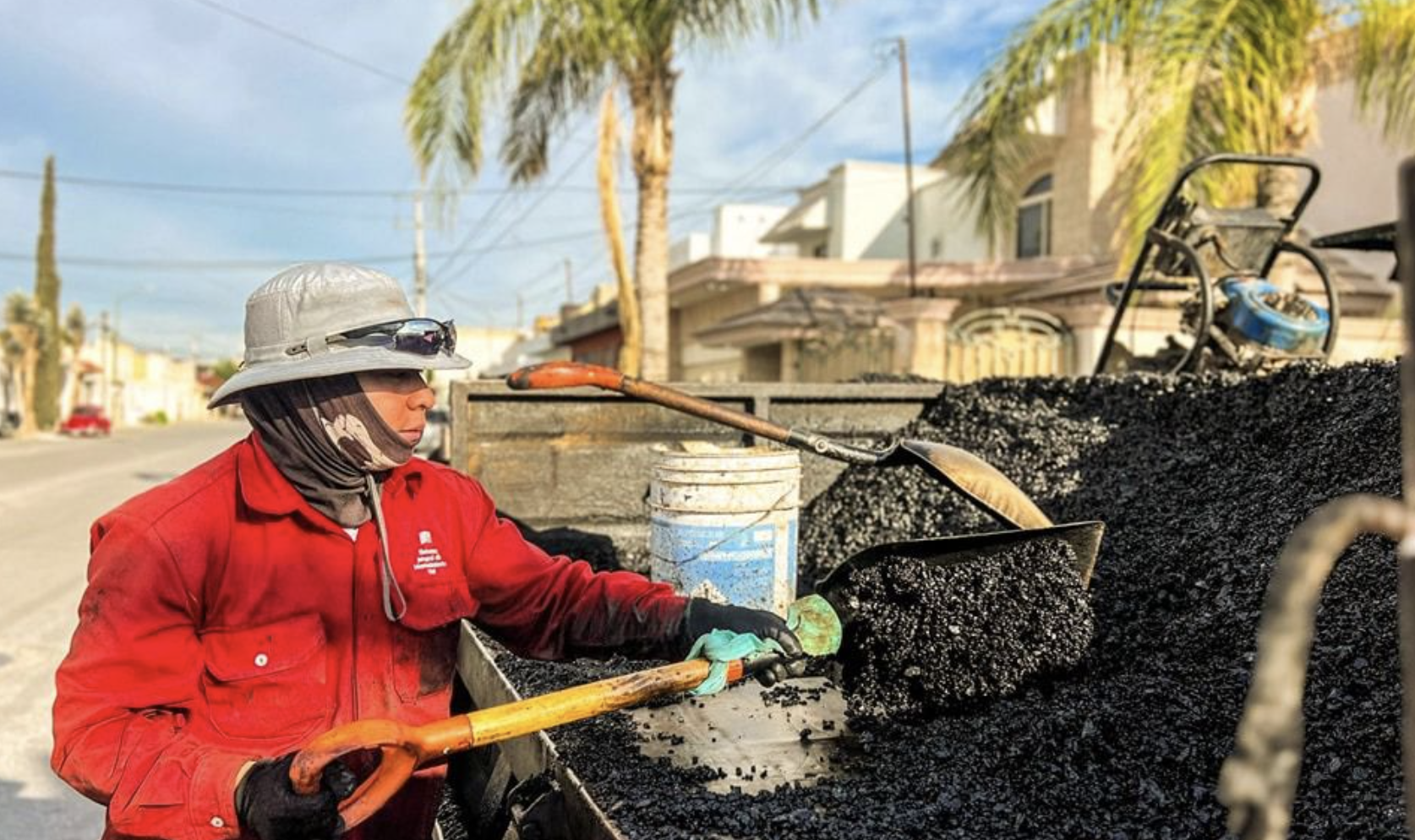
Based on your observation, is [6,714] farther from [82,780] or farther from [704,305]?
[704,305]

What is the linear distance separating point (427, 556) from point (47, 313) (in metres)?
43.5

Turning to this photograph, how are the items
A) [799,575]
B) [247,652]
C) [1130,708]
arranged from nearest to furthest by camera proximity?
[247,652] < [1130,708] < [799,575]

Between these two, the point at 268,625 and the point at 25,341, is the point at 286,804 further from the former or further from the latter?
the point at 25,341

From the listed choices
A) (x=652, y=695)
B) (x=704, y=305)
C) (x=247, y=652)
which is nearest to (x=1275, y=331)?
(x=652, y=695)

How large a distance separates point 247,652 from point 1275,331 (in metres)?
4.43

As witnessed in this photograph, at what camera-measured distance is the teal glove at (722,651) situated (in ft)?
6.73

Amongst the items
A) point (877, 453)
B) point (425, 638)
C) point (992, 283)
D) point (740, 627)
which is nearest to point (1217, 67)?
point (877, 453)

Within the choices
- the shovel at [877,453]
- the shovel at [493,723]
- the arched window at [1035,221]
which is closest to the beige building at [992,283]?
the arched window at [1035,221]

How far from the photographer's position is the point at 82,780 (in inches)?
62.2

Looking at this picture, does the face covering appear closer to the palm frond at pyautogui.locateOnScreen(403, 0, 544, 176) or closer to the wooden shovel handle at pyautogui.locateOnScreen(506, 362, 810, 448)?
the wooden shovel handle at pyautogui.locateOnScreen(506, 362, 810, 448)

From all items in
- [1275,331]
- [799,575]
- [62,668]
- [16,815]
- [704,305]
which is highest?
[704,305]

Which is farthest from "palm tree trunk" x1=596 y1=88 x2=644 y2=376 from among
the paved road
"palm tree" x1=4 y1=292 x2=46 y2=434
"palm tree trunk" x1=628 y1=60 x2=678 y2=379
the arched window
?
"palm tree" x1=4 y1=292 x2=46 y2=434

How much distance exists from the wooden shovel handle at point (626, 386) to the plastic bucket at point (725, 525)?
17cm

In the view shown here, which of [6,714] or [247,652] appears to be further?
[6,714]
